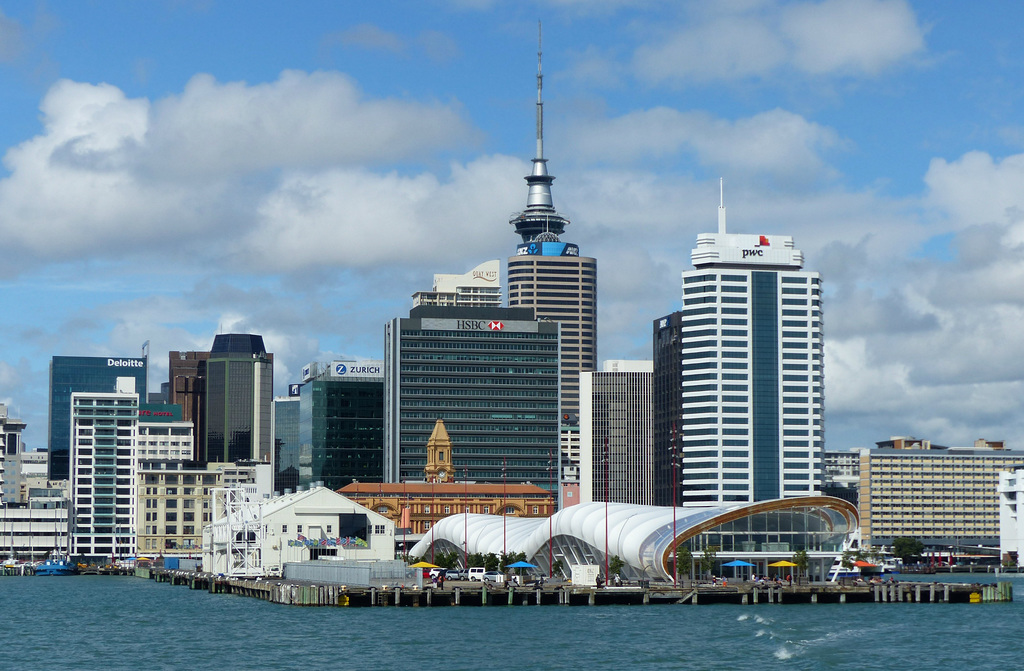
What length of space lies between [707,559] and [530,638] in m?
57.3

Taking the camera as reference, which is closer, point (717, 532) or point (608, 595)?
point (608, 595)

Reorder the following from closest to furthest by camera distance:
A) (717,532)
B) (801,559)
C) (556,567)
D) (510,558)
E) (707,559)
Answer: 1. (707,559)
2. (717,532)
3. (801,559)
4. (556,567)
5. (510,558)

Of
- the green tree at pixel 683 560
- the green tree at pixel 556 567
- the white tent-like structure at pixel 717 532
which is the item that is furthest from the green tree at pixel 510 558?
the green tree at pixel 683 560

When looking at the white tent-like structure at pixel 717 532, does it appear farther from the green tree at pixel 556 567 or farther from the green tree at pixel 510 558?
the green tree at pixel 510 558

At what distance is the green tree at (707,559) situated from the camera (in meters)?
163

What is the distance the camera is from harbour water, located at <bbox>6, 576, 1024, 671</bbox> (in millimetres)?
97375

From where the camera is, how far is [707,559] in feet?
535

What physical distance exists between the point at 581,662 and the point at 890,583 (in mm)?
65724

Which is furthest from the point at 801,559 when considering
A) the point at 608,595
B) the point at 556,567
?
the point at 608,595

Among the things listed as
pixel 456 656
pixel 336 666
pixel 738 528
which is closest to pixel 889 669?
pixel 456 656

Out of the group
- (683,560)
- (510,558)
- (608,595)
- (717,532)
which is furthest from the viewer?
(510,558)

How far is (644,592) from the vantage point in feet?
458

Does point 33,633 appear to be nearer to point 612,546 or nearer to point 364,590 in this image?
point 364,590

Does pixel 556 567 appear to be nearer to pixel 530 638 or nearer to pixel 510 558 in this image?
pixel 510 558
